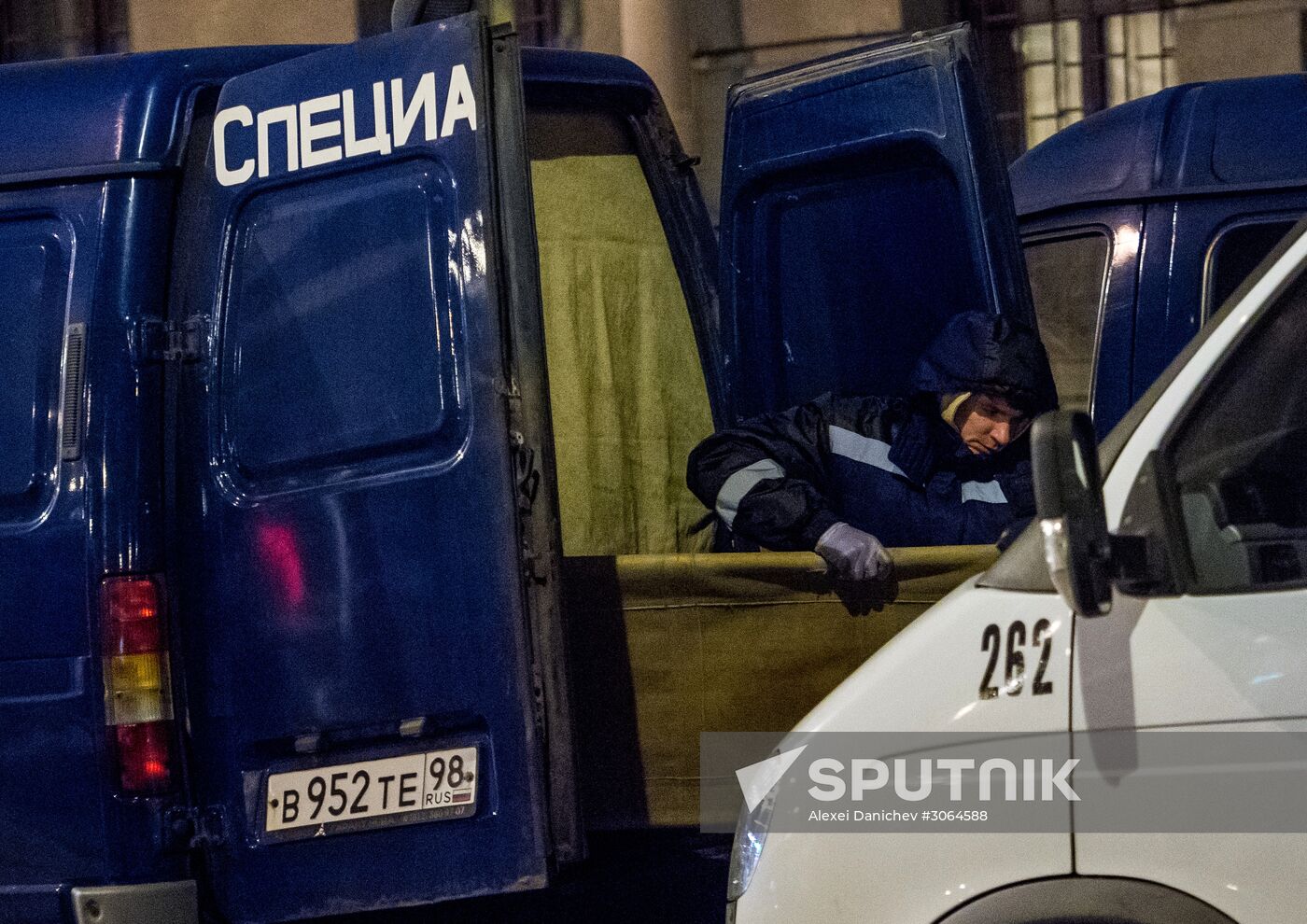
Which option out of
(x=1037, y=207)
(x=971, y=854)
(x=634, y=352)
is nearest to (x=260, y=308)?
(x=634, y=352)

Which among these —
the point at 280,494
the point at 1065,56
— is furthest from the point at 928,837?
the point at 1065,56

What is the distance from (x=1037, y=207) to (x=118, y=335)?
2935 mm

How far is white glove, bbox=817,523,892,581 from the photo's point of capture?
144 inches

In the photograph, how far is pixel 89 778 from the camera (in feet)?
11.7

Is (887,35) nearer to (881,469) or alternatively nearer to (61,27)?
(61,27)

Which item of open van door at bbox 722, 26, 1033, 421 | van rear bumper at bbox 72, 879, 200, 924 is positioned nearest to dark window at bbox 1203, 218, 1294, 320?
open van door at bbox 722, 26, 1033, 421

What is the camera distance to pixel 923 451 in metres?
4.34

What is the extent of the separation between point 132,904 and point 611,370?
6.74 ft

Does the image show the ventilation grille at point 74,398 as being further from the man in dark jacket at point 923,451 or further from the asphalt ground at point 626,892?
the man in dark jacket at point 923,451

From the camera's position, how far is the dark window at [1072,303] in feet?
16.6

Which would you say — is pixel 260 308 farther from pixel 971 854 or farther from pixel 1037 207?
pixel 1037 207

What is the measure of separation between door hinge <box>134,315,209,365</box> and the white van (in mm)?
1792

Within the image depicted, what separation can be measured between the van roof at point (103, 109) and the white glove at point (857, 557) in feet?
5.49

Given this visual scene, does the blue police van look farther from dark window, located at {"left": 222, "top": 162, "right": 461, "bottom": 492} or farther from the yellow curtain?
the yellow curtain
